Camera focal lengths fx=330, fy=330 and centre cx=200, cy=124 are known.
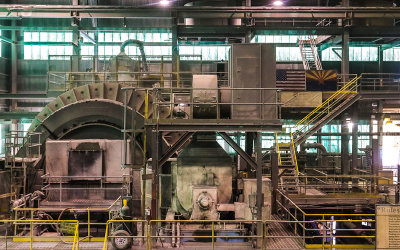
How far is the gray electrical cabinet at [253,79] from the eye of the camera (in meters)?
10.9

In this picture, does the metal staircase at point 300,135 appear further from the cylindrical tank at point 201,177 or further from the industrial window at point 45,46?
the industrial window at point 45,46

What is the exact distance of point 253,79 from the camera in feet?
36.3

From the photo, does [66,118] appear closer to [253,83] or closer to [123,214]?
[123,214]

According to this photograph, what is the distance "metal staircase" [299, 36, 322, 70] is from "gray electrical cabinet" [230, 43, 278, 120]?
14753 millimetres

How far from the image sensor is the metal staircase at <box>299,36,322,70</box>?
24.9 metres

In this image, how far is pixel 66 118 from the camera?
15.2m

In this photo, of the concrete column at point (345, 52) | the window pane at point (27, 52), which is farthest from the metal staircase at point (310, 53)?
the window pane at point (27, 52)

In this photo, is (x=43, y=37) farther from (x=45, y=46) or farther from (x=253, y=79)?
(x=253, y=79)

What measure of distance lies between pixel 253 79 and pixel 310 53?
17.4m

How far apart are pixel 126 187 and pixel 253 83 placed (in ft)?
20.0

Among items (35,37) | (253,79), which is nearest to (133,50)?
(35,37)

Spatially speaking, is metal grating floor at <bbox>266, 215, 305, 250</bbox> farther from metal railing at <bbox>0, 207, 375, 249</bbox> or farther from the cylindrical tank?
the cylindrical tank

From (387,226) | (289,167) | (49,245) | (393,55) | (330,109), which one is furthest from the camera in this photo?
(393,55)

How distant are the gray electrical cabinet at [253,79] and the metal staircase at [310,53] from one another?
48.4 feet
